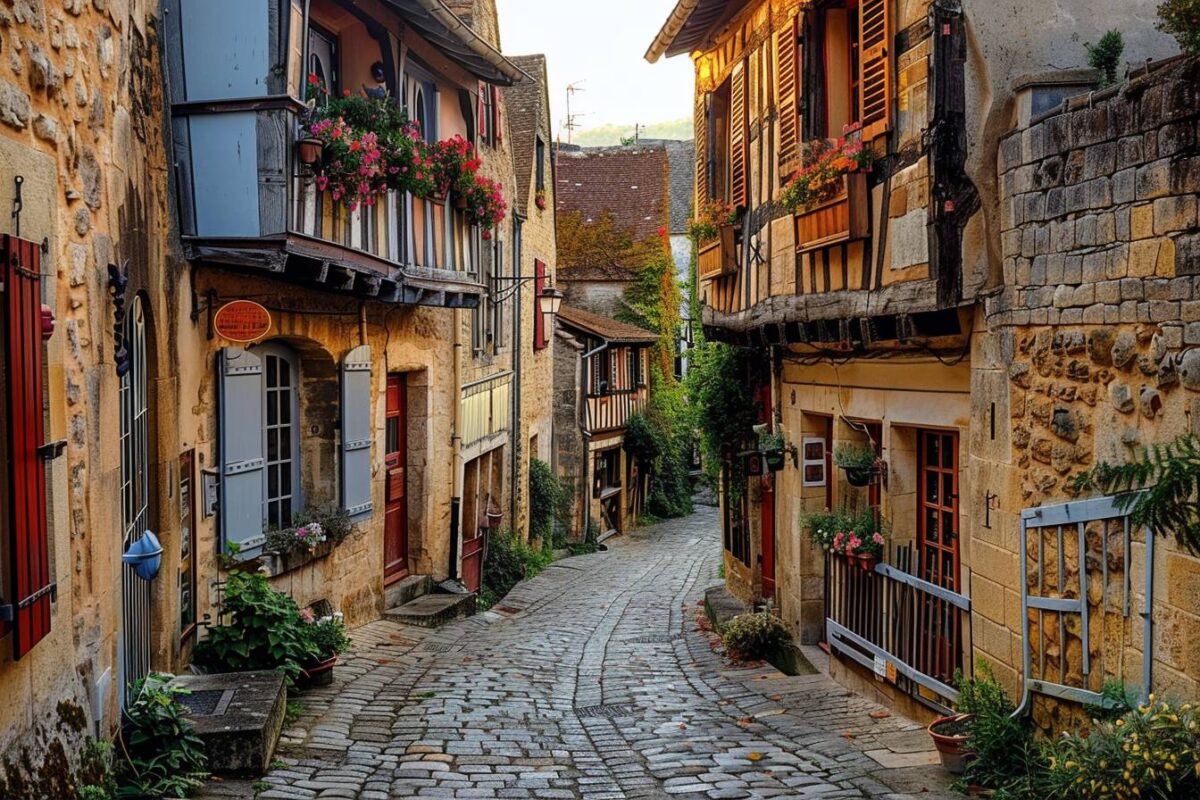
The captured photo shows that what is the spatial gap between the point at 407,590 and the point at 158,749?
6555 millimetres

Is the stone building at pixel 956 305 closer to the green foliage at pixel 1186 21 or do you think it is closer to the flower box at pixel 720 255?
the flower box at pixel 720 255

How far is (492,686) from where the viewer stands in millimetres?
8875

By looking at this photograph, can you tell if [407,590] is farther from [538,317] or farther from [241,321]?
[538,317]

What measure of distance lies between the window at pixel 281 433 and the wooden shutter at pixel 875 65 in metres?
4.85

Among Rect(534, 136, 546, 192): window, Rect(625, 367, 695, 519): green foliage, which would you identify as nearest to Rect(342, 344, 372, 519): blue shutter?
Rect(534, 136, 546, 192): window

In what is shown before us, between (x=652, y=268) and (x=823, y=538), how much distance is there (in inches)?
792

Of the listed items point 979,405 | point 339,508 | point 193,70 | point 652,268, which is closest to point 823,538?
point 979,405

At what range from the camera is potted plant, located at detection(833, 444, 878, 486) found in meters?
8.30

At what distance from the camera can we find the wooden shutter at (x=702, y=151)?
466 inches

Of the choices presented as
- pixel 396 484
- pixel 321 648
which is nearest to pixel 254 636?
pixel 321 648

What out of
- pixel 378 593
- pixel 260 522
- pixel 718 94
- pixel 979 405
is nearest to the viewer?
pixel 979 405

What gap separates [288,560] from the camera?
9062 millimetres

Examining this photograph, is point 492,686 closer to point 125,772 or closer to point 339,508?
point 339,508

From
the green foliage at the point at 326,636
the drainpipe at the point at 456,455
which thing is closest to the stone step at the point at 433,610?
the drainpipe at the point at 456,455
